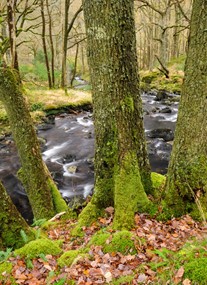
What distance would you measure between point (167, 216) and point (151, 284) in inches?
73.5

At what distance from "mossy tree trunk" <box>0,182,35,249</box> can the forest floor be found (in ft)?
0.78

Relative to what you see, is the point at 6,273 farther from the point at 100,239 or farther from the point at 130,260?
the point at 130,260

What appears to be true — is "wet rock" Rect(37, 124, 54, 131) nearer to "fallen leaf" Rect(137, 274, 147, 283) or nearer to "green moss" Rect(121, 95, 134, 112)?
"green moss" Rect(121, 95, 134, 112)

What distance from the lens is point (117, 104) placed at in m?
4.43

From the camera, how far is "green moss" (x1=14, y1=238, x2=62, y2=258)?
355cm

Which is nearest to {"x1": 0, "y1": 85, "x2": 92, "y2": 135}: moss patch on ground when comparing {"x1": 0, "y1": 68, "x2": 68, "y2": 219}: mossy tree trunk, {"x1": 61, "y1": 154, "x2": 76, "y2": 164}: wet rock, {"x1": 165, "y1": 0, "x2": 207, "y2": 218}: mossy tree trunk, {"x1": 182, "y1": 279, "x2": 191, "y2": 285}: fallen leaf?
{"x1": 61, "y1": 154, "x2": 76, "y2": 164}: wet rock

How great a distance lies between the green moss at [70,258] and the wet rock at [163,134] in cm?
1081

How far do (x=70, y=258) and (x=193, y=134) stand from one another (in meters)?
2.43

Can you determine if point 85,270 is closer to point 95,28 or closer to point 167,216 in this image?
point 167,216

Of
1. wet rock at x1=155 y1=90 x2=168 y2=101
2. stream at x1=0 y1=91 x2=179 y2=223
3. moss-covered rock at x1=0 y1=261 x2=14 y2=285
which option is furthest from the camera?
wet rock at x1=155 y1=90 x2=168 y2=101

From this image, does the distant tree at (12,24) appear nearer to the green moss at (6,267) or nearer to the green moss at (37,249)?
the green moss at (37,249)

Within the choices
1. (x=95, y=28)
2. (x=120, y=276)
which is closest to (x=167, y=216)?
(x=120, y=276)

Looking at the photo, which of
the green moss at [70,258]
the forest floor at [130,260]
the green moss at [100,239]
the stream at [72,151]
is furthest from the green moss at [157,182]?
the stream at [72,151]

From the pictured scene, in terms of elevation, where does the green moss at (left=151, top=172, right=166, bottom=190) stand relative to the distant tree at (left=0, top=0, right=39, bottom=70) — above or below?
below
